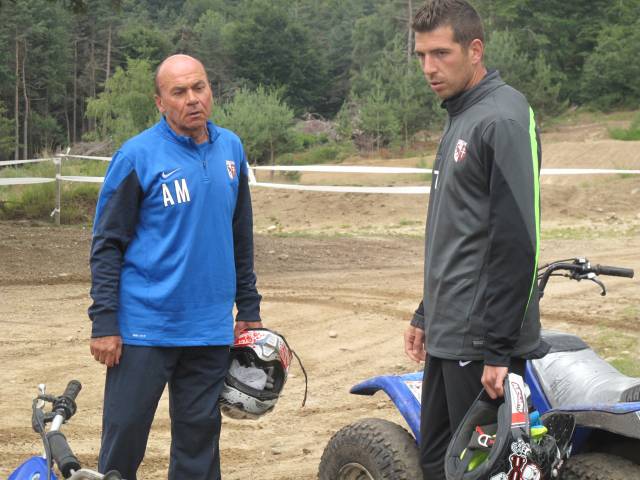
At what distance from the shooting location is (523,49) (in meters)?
61.2

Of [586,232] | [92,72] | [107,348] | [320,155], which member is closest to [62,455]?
[107,348]

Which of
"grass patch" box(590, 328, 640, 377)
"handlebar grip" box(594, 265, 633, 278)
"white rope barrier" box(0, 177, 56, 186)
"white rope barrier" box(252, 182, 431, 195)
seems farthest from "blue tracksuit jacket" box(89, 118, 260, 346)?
"white rope barrier" box(0, 177, 56, 186)

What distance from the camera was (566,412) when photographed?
3.40m

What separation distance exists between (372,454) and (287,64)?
78.8 meters

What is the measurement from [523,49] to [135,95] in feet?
82.9

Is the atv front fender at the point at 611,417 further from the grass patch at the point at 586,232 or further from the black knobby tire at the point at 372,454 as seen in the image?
the grass patch at the point at 586,232

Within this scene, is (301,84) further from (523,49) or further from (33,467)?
(33,467)

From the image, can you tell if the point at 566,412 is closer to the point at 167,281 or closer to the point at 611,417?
the point at 611,417

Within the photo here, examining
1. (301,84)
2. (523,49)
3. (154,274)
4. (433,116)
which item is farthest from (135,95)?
(154,274)

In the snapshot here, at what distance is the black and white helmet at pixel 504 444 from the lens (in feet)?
9.60

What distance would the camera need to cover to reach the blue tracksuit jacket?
3.62 m

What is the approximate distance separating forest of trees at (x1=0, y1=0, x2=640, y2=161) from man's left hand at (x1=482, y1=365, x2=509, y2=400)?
3263cm

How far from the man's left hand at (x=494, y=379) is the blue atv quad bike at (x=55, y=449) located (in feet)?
3.98

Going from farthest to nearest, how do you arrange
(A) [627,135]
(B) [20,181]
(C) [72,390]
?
1. (A) [627,135]
2. (B) [20,181]
3. (C) [72,390]
